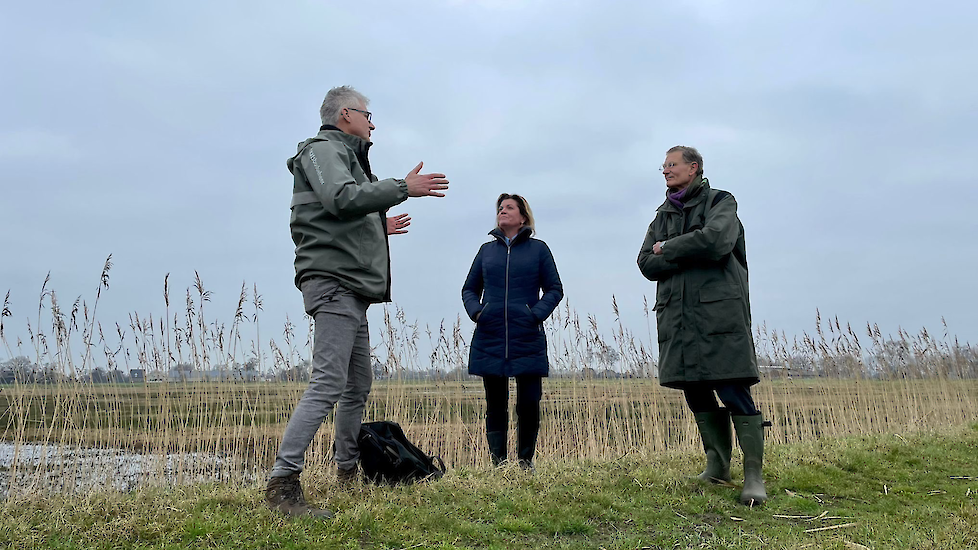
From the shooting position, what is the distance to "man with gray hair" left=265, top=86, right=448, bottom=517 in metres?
2.79

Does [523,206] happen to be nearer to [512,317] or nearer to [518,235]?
[518,235]

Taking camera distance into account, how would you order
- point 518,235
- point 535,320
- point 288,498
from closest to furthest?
1. point 288,498
2. point 535,320
3. point 518,235

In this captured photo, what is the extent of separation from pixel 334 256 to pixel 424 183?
0.51 metres

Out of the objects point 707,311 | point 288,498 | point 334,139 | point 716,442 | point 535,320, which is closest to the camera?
point 288,498

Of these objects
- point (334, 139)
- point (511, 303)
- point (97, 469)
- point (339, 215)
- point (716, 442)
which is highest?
point (334, 139)

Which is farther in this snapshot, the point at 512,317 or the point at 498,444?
the point at 498,444

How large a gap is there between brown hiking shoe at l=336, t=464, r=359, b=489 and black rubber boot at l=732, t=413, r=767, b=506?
1938mm

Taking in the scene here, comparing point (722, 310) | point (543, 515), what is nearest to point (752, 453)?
point (722, 310)

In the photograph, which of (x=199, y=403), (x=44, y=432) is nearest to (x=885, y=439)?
(x=199, y=403)

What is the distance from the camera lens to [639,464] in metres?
4.41

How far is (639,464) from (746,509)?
1054 mm

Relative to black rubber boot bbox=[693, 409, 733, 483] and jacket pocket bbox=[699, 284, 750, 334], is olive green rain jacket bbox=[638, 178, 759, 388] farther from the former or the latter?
black rubber boot bbox=[693, 409, 733, 483]

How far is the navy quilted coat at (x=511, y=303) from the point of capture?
13.1 feet

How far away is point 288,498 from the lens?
109 inches
